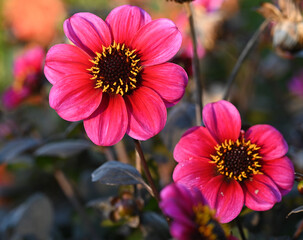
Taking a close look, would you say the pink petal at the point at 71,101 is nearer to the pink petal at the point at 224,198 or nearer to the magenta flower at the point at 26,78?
the pink petal at the point at 224,198

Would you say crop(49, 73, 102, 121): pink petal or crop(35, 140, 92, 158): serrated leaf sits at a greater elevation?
crop(49, 73, 102, 121): pink petal

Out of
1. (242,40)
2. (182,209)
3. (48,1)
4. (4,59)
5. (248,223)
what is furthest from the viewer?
(4,59)

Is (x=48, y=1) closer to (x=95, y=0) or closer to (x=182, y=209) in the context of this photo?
(x=95, y=0)

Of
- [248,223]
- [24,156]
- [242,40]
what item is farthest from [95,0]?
[248,223]

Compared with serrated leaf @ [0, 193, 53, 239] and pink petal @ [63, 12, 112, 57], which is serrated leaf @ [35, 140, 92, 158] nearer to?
serrated leaf @ [0, 193, 53, 239]

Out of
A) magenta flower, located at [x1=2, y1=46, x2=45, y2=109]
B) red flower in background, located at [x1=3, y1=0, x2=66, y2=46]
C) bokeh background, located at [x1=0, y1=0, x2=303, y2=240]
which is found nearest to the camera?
bokeh background, located at [x1=0, y1=0, x2=303, y2=240]

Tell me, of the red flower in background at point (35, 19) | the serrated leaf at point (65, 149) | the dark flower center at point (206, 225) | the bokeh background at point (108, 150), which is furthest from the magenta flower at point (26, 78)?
the red flower in background at point (35, 19)

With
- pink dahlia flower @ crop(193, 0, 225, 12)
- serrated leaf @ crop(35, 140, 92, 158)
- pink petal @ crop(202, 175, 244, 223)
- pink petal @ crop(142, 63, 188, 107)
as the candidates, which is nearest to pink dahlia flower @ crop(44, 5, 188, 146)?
pink petal @ crop(142, 63, 188, 107)
